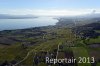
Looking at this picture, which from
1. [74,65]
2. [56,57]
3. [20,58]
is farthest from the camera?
[20,58]

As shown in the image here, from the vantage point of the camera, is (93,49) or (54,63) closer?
(54,63)

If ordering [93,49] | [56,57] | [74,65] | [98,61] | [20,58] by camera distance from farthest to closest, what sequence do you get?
[93,49] → [20,58] → [56,57] → [98,61] → [74,65]

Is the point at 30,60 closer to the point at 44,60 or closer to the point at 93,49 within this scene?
the point at 44,60

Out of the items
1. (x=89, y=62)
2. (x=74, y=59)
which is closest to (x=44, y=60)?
(x=74, y=59)

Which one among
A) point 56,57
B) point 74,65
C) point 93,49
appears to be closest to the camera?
point 74,65

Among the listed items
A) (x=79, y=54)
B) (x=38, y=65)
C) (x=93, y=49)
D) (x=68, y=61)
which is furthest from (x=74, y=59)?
(x=93, y=49)

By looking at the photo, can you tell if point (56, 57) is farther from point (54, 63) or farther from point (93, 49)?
point (93, 49)

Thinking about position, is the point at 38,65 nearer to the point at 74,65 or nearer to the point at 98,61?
the point at 74,65

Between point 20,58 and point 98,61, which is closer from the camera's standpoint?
point 98,61
